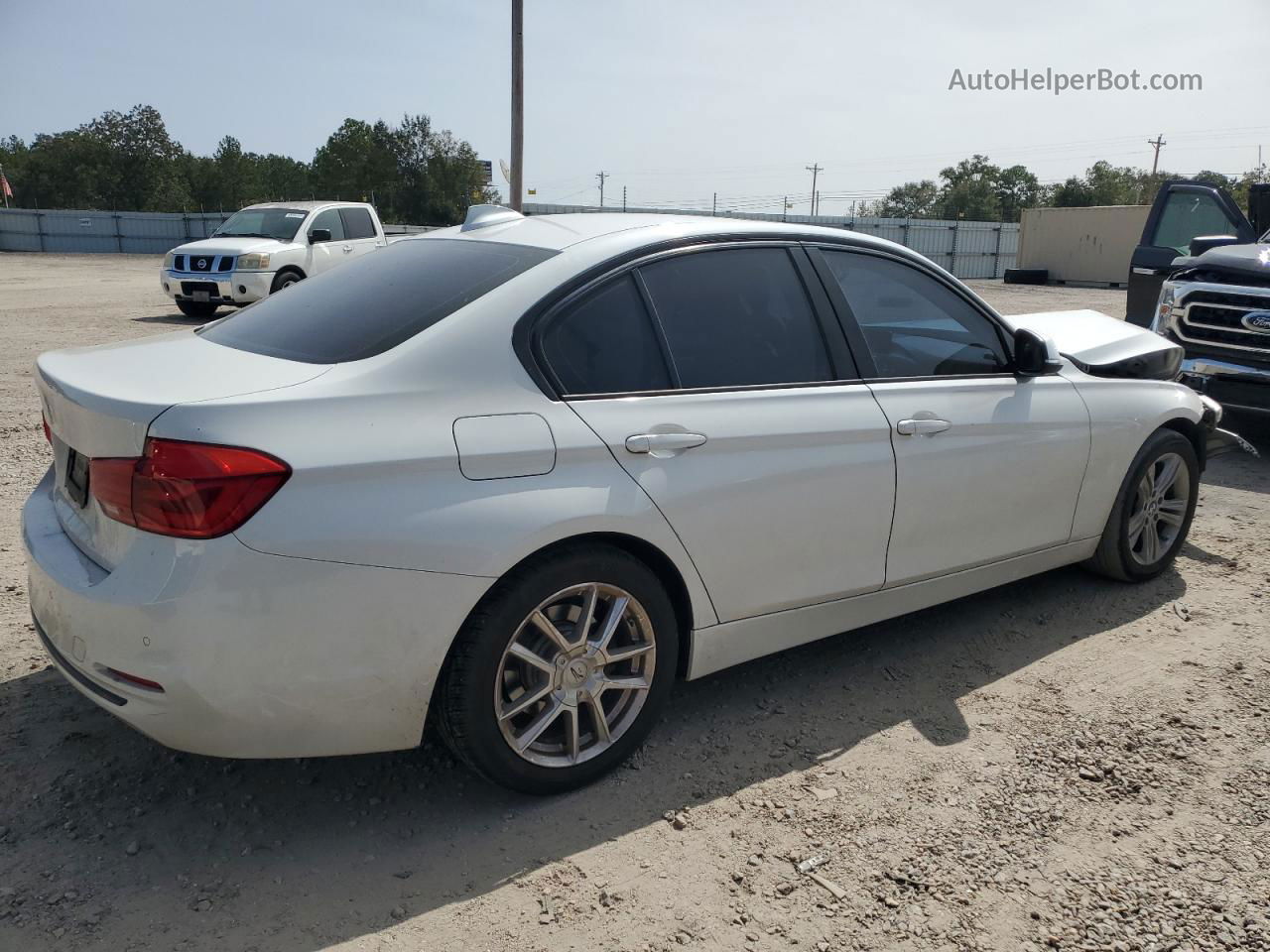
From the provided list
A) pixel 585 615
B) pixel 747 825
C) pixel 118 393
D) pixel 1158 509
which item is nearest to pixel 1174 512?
Answer: pixel 1158 509

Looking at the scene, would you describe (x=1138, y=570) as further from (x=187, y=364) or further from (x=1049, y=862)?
(x=187, y=364)

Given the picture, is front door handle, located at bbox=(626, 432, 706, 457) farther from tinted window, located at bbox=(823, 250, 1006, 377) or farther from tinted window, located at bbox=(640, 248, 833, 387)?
tinted window, located at bbox=(823, 250, 1006, 377)

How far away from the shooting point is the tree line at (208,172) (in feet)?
259

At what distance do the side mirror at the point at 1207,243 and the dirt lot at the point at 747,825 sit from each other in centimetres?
528

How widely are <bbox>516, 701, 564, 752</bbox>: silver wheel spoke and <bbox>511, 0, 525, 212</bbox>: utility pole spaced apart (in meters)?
21.3

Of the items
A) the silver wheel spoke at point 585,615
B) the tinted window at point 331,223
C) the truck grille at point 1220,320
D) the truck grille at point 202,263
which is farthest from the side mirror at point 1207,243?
the truck grille at point 202,263

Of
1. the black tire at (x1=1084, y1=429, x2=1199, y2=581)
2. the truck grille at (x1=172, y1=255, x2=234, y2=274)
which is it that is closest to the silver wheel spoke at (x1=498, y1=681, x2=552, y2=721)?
the black tire at (x1=1084, y1=429, x2=1199, y2=581)

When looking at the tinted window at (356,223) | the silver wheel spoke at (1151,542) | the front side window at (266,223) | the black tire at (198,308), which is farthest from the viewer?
the tinted window at (356,223)

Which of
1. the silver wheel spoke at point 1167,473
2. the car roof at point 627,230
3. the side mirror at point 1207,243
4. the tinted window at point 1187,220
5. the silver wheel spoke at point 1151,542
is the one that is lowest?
the silver wheel spoke at point 1151,542

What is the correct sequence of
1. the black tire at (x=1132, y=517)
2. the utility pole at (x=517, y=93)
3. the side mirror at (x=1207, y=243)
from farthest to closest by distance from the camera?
the utility pole at (x=517, y=93), the side mirror at (x=1207, y=243), the black tire at (x=1132, y=517)

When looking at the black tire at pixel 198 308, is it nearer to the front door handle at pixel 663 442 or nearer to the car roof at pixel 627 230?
the car roof at pixel 627 230

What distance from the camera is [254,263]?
15.0 meters

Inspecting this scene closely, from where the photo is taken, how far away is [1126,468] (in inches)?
175

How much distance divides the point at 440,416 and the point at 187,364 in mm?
798
